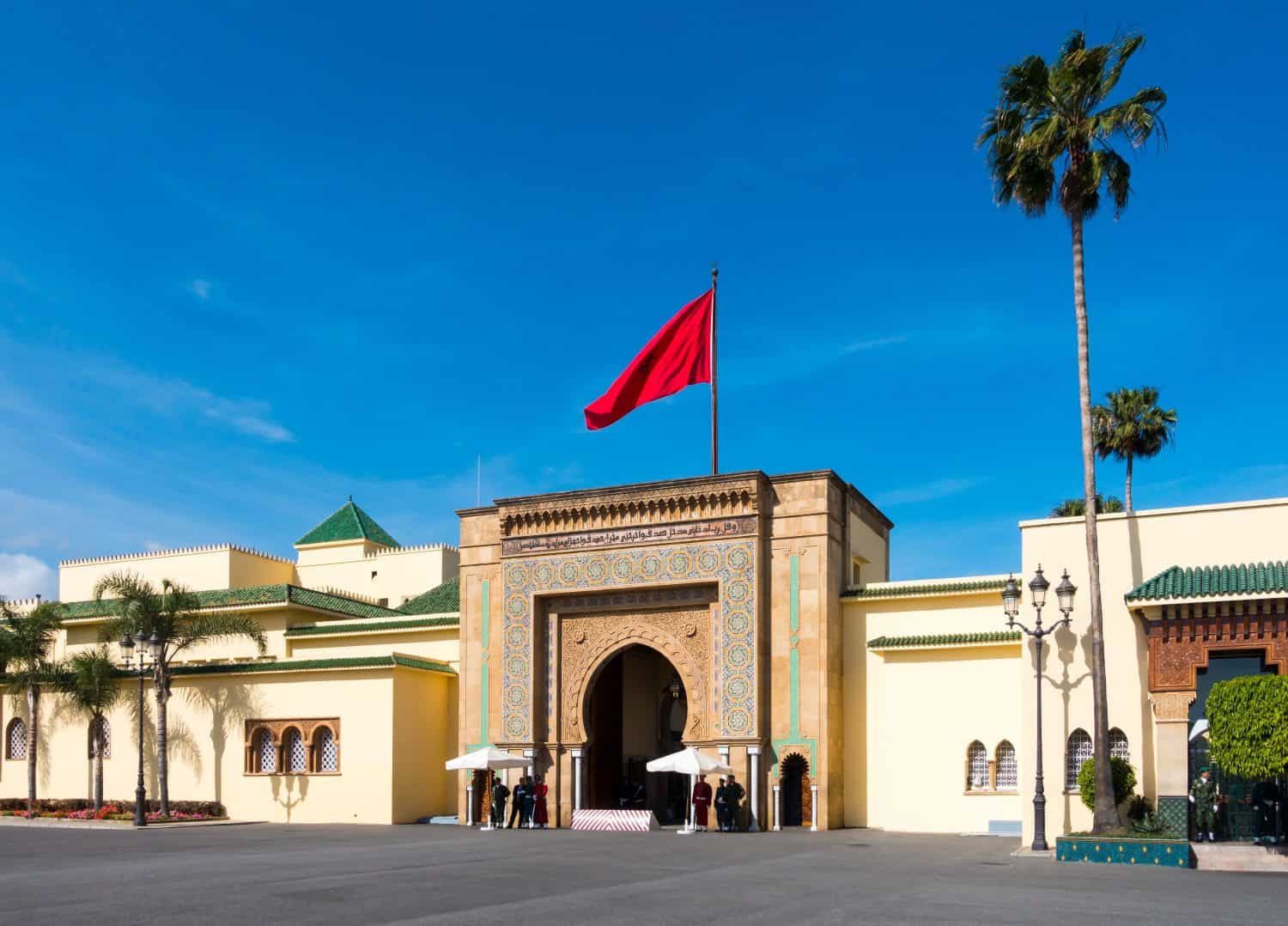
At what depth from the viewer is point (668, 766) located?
87.8 feet

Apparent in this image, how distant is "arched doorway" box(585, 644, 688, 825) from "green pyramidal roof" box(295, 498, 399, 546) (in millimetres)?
16799

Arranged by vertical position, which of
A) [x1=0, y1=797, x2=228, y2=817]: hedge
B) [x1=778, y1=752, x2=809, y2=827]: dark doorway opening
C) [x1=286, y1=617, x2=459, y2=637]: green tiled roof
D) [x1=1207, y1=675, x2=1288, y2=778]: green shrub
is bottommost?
[x1=0, y1=797, x2=228, y2=817]: hedge

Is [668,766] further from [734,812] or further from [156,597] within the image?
[156,597]

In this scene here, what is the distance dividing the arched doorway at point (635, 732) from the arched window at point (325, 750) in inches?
248

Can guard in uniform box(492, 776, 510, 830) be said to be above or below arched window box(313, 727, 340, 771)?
below

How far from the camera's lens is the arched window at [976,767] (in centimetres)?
2645

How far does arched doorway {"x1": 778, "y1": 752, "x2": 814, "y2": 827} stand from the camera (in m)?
27.9

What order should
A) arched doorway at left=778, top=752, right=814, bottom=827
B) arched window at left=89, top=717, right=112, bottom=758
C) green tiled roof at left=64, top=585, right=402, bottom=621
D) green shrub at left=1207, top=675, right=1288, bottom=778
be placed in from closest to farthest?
green shrub at left=1207, top=675, right=1288, bottom=778 < arched doorway at left=778, top=752, right=814, bottom=827 < arched window at left=89, top=717, right=112, bottom=758 < green tiled roof at left=64, top=585, right=402, bottom=621

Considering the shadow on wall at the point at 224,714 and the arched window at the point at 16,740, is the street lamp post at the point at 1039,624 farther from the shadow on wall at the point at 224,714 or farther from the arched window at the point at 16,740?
the arched window at the point at 16,740

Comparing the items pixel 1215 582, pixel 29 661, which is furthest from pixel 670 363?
pixel 29 661

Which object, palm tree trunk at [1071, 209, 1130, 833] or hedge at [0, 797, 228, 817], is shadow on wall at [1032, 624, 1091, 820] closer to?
palm tree trunk at [1071, 209, 1130, 833]

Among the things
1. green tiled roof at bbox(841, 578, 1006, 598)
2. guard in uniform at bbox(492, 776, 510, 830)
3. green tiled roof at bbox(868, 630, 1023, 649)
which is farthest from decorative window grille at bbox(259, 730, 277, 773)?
green tiled roof at bbox(868, 630, 1023, 649)

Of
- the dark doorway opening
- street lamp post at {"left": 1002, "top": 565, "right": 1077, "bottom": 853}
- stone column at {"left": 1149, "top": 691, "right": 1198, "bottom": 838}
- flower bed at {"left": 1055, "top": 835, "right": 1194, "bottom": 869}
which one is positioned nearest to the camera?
flower bed at {"left": 1055, "top": 835, "right": 1194, "bottom": 869}

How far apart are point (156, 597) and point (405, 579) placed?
12822 millimetres
